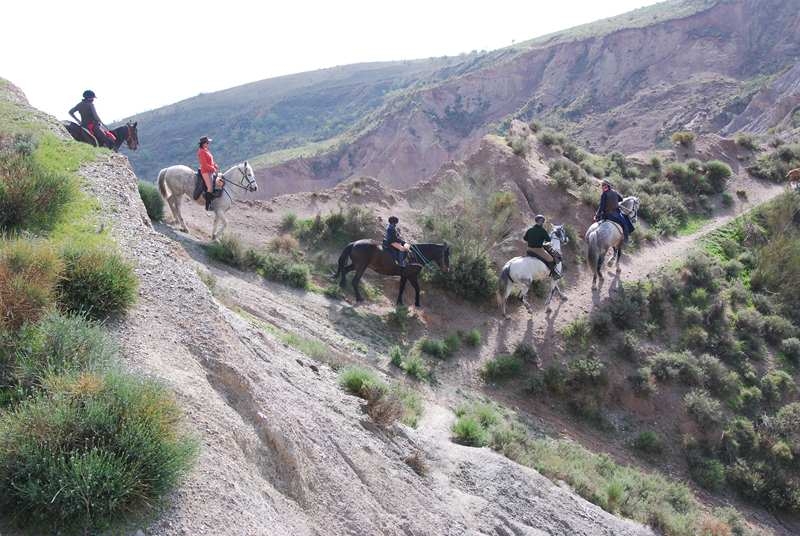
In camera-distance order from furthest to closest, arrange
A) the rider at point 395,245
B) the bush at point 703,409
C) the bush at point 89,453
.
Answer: the rider at point 395,245 → the bush at point 703,409 → the bush at point 89,453

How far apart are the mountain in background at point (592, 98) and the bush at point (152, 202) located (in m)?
40.8

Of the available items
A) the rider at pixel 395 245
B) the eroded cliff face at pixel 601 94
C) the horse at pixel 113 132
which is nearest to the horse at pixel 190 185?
the horse at pixel 113 132

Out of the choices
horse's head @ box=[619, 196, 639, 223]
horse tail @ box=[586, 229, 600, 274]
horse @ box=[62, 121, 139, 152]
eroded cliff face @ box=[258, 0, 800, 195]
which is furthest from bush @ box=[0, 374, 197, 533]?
eroded cliff face @ box=[258, 0, 800, 195]

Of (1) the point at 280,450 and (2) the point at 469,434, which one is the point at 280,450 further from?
(2) the point at 469,434

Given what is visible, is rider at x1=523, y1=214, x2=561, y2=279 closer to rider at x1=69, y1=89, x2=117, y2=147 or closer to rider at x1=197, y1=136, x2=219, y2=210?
rider at x1=197, y1=136, x2=219, y2=210

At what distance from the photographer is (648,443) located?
14.4 meters

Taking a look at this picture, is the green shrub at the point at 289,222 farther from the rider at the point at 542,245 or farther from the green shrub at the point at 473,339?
the rider at the point at 542,245

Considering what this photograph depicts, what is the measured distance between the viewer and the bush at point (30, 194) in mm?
7395

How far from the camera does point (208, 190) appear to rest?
58.0ft

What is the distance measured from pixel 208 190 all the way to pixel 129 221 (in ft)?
30.1

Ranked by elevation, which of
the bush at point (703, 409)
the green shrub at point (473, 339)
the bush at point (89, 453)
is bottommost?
the bush at point (703, 409)

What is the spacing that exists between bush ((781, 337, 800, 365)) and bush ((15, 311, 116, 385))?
1965 centimetres

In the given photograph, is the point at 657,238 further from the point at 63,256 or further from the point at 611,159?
the point at 63,256

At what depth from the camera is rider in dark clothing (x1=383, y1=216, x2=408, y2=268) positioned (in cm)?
1692
